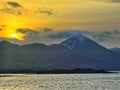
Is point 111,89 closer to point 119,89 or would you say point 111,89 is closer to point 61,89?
point 119,89

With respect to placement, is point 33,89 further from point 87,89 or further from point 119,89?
point 119,89

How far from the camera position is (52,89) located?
96.5 m

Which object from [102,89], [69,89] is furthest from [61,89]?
[102,89]

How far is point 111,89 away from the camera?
95688 mm

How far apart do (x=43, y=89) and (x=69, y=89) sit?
4.86m

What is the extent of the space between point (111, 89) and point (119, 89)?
64.3 inches

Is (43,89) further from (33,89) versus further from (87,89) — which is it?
(87,89)

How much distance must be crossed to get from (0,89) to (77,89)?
14.3 meters

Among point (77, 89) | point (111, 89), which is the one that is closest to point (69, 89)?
point (77, 89)

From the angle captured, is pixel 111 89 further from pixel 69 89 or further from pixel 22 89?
pixel 22 89

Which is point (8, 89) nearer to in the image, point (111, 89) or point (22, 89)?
point (22, 89)

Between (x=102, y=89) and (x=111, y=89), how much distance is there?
1684 mm

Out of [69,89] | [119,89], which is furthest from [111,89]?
[69,89]

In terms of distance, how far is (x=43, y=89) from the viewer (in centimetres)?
9681
